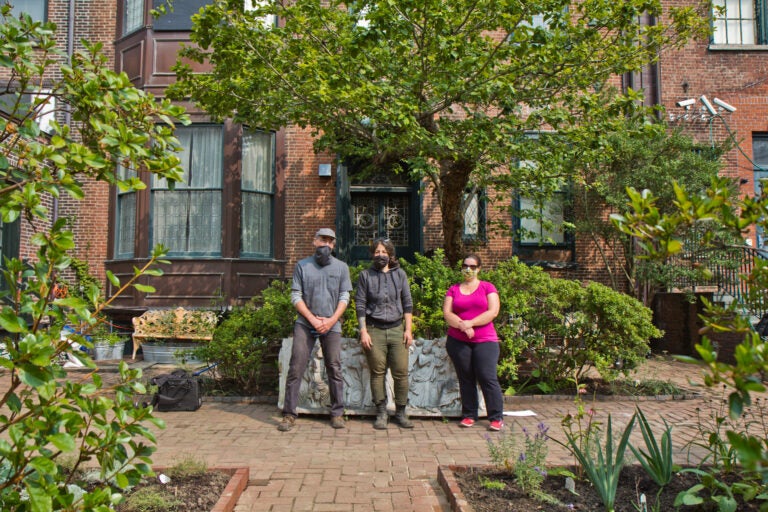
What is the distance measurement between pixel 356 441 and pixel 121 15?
35.4 ft

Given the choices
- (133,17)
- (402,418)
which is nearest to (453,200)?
(402,418)

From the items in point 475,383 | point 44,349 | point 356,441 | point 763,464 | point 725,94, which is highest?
point 725,94

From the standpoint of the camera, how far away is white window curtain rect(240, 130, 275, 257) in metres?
11.4

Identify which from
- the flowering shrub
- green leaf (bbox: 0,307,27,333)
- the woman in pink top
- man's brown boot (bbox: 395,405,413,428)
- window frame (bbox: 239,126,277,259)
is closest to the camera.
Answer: green leaf (bbox: 0,307,27,333)

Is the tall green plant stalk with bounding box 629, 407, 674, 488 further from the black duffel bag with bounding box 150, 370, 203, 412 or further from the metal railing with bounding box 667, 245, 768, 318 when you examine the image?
the metal railing with bounding box 667, 245, 768, 318

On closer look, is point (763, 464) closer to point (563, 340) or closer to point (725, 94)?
point (563, 340)

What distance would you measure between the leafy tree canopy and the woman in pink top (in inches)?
64.8

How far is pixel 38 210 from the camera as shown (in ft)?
6.55

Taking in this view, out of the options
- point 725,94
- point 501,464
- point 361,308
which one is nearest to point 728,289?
point 725,94

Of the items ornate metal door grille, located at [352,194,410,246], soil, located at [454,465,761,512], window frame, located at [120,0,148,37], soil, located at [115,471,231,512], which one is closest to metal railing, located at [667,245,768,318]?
ornate metal door grille, located at [352,194,410,246]

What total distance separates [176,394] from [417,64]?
15.7 ft

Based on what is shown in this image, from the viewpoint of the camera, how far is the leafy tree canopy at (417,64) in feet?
19.4

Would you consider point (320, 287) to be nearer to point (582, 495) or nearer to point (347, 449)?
point (347, 449)

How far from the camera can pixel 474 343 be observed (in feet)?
19.2
